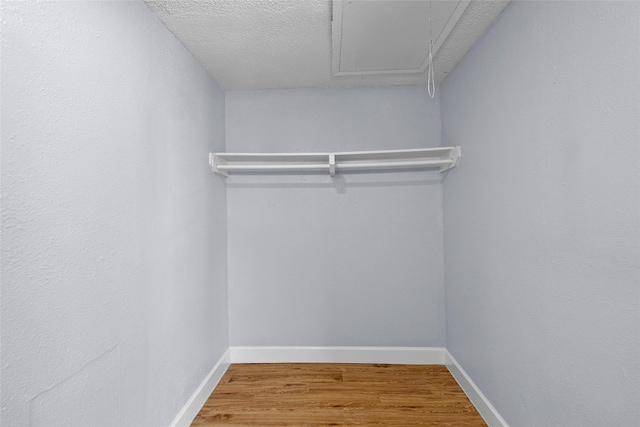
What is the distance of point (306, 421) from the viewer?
1.74m

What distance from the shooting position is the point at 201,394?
1889 mm

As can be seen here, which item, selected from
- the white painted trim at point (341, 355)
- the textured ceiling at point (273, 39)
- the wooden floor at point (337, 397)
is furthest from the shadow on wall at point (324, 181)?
the wooden floor at point (337, 397)

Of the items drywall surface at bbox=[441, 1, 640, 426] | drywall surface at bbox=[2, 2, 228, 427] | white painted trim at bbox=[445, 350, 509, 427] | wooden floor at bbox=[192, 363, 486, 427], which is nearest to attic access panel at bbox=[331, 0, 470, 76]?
drywall surface at bbox=[441, 1, 640, 426]

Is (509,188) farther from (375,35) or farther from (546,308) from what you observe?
(375,35)

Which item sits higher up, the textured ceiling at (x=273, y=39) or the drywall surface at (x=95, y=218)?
the textured ceiling at (x=273, y=39)

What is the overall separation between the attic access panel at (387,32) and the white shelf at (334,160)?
60 centimetres

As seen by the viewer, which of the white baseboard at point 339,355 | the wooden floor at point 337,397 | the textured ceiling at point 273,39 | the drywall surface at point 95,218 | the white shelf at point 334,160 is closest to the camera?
the drywall surface at point 95,218

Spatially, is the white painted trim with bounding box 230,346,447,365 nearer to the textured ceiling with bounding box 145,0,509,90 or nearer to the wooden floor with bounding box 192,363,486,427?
the wooden floor with bounding box 192,363,486,427

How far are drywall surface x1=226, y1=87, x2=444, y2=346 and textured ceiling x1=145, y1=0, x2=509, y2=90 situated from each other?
0.20 metres

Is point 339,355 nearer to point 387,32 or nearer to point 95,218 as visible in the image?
point 95,218

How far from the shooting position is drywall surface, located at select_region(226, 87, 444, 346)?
2391 mm

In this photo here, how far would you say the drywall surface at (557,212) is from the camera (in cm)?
91

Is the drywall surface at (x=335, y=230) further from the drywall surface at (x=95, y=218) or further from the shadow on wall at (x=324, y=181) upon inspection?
the drywall surface at (x=95, y=218)

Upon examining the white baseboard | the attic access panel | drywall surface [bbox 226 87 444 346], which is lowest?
the white baseboard
